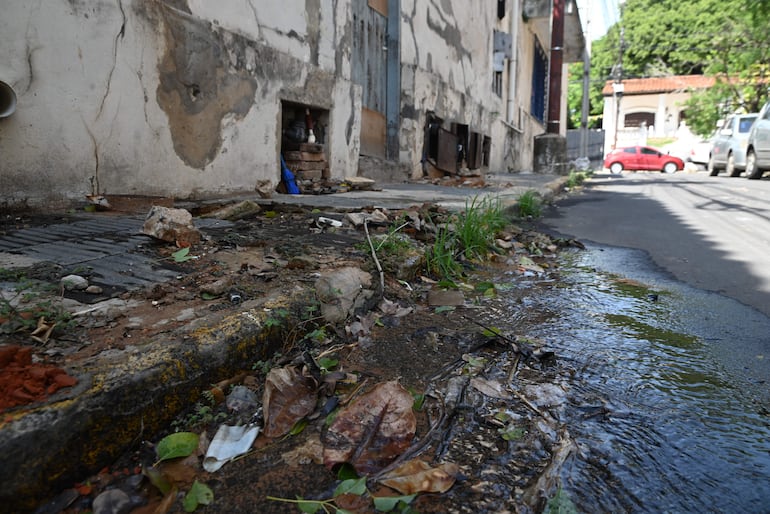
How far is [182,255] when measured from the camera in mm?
1947

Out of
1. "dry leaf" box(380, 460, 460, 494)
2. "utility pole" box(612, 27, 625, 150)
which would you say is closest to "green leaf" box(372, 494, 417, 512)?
"dry leaf" box(380, 460, 460, 494)

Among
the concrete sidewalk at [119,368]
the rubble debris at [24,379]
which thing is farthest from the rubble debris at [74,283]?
the rubble debris at [24,379]

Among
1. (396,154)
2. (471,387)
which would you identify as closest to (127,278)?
(471,387)

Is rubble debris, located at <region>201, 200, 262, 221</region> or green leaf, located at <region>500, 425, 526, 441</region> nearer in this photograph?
green leaf, located at <region>500, 425, 526, 441</region>

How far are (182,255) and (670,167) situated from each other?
25136 millimetres

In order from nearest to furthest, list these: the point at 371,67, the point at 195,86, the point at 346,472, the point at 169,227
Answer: the point at 346,472, the point at 169,227, the point at 195,86, the point at 371,67

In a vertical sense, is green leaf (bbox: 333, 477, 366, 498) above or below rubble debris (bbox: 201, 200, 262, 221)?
below

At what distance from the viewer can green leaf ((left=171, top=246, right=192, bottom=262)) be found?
1913mm

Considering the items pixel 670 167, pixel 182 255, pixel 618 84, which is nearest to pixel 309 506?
pixel 182 255

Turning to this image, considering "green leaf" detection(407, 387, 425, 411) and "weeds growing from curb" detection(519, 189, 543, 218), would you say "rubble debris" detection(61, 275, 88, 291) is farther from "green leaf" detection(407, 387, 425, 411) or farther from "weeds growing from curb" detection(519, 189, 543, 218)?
"weeds growing from curb" detection(519, 189, 543, 218)

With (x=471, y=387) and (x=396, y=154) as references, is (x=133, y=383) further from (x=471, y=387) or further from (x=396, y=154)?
(x=396, y=154)

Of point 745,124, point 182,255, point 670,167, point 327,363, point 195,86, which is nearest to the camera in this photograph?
point 327,363

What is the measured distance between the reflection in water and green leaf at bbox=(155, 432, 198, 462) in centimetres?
77

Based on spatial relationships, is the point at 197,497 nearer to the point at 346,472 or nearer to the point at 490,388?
the point at 346,472
